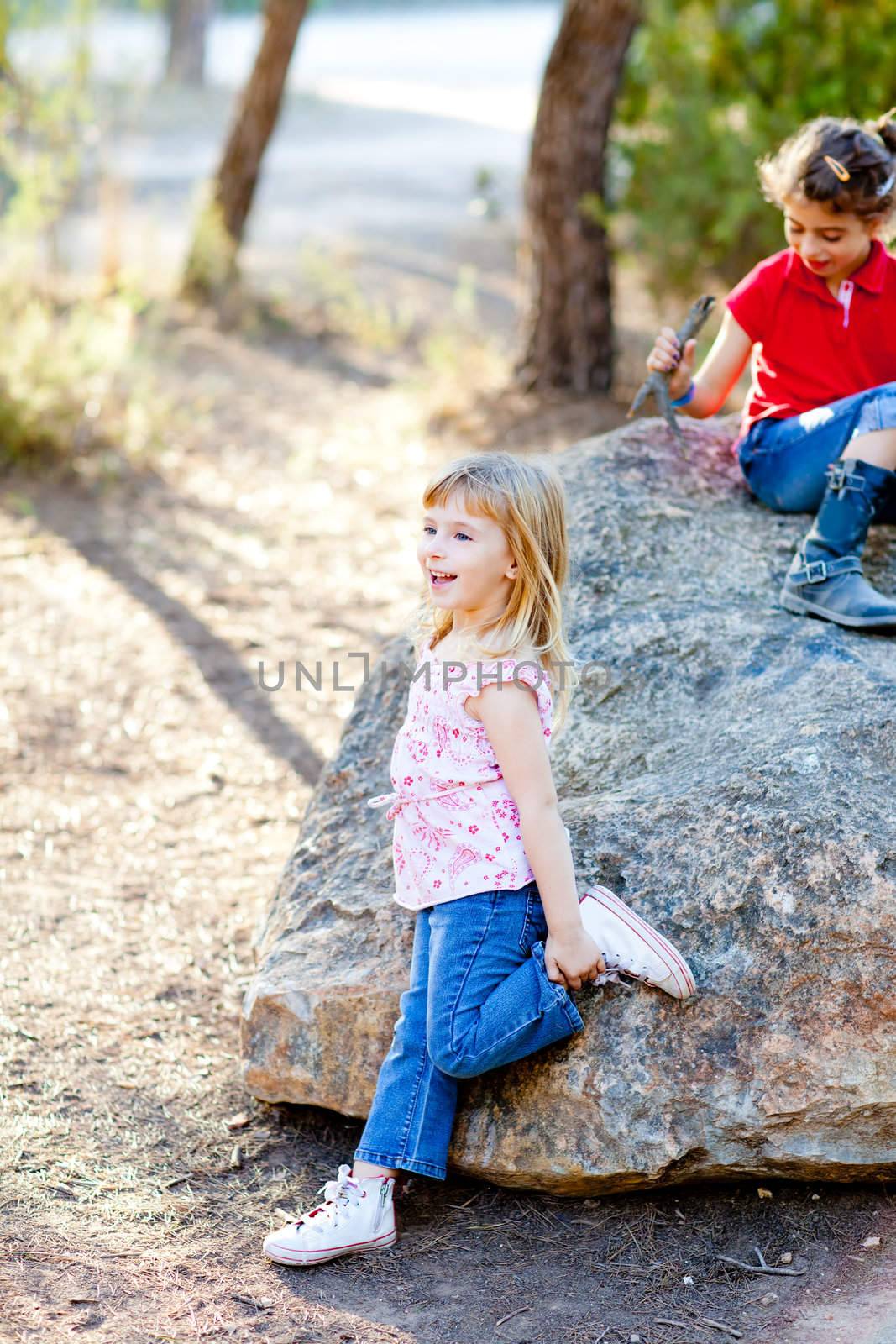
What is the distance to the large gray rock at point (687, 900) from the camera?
6.93 feet

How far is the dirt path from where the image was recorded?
6.72ft

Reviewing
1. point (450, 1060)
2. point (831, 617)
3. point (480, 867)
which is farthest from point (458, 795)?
point (831, 617)

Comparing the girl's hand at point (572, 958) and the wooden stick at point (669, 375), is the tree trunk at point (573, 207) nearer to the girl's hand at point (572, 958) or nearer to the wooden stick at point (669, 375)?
the wooden stick at point (669, 375)

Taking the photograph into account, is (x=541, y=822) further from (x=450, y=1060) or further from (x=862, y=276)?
(x=862, y=276)

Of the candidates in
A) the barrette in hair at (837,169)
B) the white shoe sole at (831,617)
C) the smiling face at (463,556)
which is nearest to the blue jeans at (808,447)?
the white shoe sole at (831,617)

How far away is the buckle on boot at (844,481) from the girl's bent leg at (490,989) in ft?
3.64

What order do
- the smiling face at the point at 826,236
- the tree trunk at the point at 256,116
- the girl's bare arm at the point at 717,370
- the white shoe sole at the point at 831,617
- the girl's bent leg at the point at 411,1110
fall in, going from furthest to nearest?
the tree trunk at the point at 256,116 → the girl's bare arm at the point at 717,370 → the smiling face at the point at 826,236 → the white shoe sole at the point at 831,617 → the girl's bent leg at the point at 411,1110

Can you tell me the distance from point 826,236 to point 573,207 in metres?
3.84

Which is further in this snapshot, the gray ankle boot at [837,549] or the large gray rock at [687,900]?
the gray ankle boot at [837,549]

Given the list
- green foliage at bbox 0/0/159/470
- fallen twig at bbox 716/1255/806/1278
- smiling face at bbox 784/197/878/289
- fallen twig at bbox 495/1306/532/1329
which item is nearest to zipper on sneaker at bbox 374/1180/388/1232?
fallen twig at bbox 495/1306/532/1329

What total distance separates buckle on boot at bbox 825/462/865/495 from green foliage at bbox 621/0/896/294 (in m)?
4.66

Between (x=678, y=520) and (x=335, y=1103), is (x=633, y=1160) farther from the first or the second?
(x=678, y=520)

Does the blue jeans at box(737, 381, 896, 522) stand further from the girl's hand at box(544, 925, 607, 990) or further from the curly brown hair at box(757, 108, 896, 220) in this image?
the girl's hand at box(544, 925, 607, 990)

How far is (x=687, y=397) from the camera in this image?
125 inches
